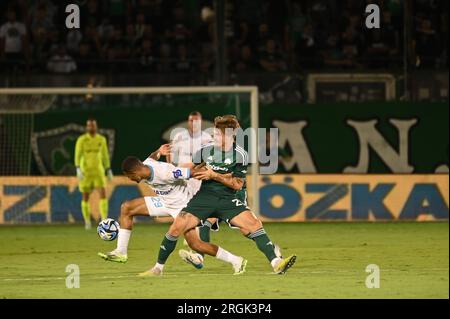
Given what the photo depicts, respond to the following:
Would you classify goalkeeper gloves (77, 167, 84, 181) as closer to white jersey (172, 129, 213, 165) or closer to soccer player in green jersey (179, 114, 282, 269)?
white jersey (172, 129, 213, 165)

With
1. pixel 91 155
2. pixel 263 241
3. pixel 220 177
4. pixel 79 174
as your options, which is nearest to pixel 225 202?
pixel 220 177

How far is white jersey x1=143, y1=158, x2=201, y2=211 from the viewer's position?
12.8 metres

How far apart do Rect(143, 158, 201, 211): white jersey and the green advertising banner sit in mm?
7701

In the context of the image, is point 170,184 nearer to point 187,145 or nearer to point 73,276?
point 73,276

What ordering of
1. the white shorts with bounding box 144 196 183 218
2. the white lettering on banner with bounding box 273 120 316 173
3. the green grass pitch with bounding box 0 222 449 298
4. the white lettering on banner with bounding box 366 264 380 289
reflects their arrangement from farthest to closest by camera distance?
the white lettering on banner with bounding box 273 120 316 173
the white shorts with bounding box 144 196 183 218
the white lettering on banner with bounding box 366 264 380 289
the green grass pitch with bounding box 0 222 449 298

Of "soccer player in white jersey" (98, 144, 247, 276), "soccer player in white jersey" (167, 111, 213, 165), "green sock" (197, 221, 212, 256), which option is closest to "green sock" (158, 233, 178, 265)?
"soccer player in white jersey" (98, 144, 247, 276)

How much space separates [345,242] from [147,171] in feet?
18.6

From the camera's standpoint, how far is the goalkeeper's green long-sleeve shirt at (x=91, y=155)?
20547 millimetres

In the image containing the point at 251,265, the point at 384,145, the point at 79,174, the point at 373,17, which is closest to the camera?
the point at 251,265

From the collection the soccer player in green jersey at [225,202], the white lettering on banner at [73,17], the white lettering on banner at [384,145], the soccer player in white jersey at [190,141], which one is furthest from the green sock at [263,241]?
the white lettering on banner at [73,17]

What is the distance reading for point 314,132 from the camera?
22.1 metres

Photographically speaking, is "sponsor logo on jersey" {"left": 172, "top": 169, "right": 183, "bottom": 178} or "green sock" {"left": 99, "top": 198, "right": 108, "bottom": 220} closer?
"sponsor logo on jersey" {"left": 172, "top": 169, "right": 183, "bottom": 178}

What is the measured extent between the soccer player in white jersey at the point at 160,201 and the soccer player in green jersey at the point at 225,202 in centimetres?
22

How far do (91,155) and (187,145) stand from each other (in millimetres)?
5371
